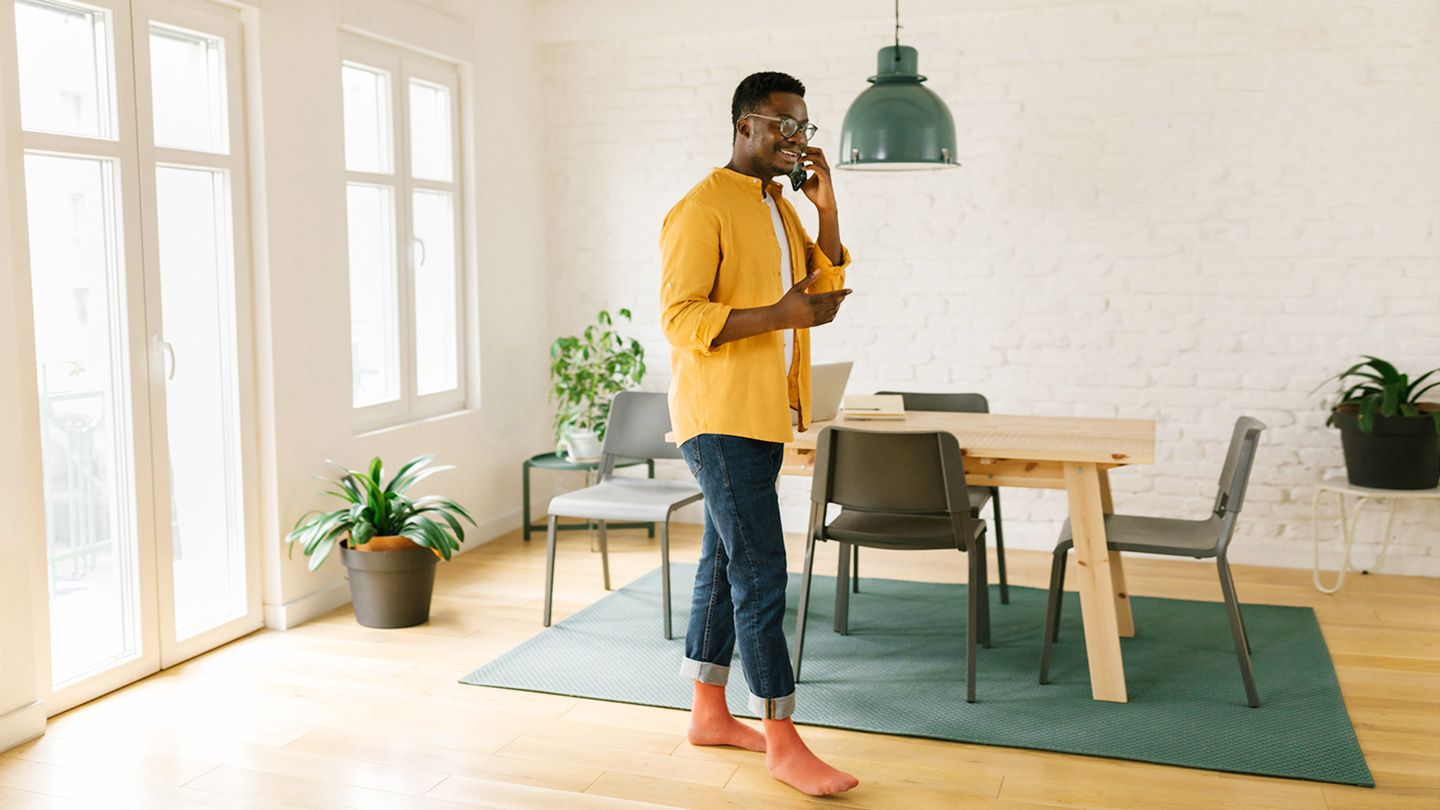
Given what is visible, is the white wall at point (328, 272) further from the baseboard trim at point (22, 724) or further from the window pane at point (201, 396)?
the baseboard trim at point (22, 724)

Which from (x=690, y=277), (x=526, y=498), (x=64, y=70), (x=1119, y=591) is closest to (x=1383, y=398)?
(x=1119, y=591)

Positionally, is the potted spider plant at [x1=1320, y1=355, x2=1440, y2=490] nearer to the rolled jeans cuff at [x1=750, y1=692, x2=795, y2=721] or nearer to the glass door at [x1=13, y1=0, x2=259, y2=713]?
the rolled jeans cuff at [x1=750, y1=692, x2=795, y2=721]

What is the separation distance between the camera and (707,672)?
Answer: 10.2ft

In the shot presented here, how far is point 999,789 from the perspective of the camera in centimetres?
288

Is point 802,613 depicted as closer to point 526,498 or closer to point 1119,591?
point 1119,591

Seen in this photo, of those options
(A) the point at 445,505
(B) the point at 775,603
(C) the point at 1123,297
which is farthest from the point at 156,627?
(C) the point at 1123,297

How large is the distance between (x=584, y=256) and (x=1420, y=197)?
363 centimetres

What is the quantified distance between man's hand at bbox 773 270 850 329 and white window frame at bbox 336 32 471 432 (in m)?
2.54

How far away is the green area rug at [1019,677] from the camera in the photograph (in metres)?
3.16

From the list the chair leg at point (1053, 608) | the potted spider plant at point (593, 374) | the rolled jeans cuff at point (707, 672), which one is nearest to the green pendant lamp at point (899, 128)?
the chair leg at point (1053, 608)

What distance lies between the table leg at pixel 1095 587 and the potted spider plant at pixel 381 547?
1972 millimetres

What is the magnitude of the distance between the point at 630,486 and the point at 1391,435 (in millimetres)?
2814

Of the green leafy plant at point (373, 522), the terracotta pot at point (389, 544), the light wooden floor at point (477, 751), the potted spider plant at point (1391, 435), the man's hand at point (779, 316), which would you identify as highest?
the man's hand at point (779, 316)

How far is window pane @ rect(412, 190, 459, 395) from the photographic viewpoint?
5.25 meters
